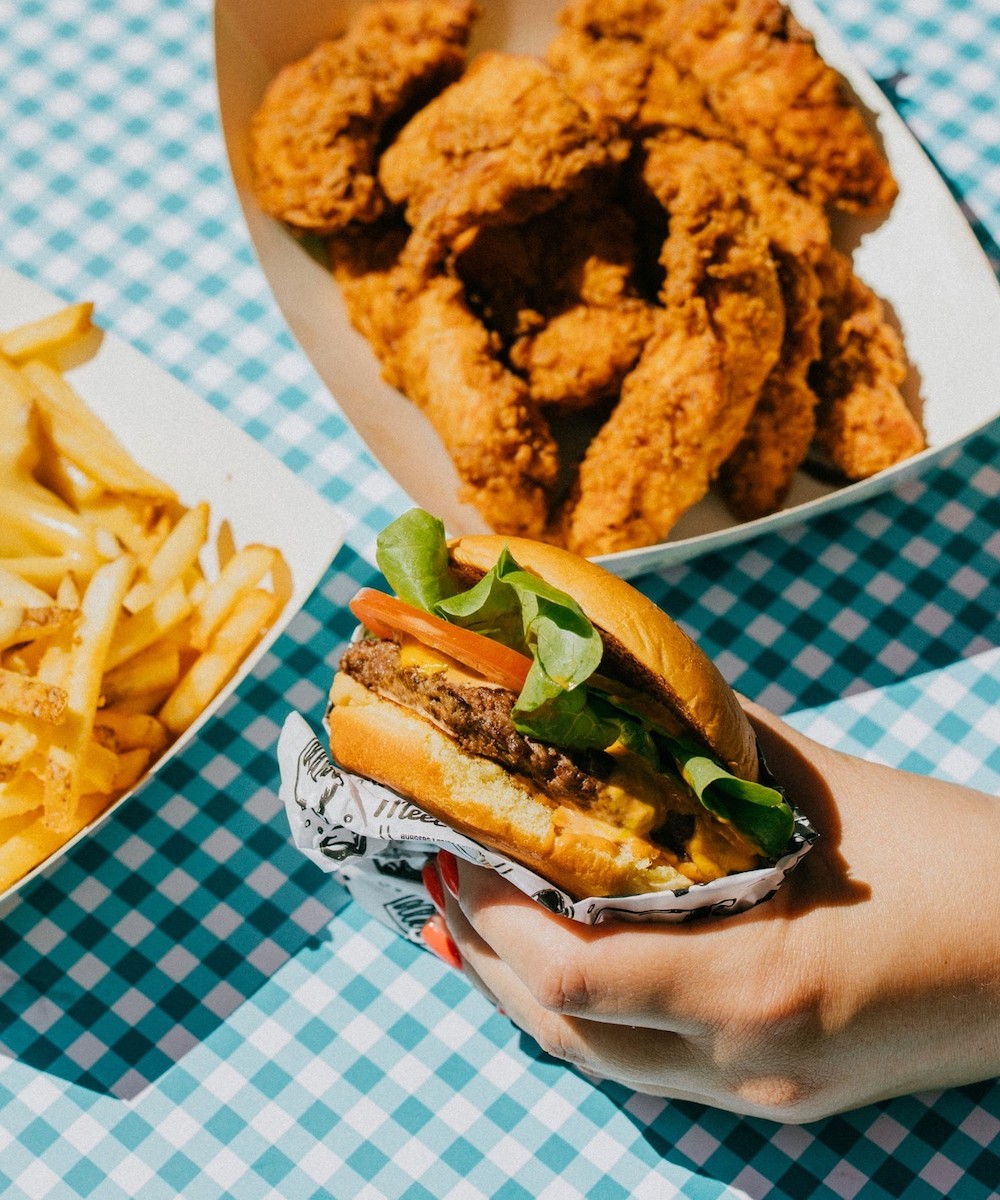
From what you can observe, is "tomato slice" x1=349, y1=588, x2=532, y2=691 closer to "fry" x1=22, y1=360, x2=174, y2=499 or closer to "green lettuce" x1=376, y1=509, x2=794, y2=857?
"green lettuce" x1=376, y1=509, x2=794, y2=857

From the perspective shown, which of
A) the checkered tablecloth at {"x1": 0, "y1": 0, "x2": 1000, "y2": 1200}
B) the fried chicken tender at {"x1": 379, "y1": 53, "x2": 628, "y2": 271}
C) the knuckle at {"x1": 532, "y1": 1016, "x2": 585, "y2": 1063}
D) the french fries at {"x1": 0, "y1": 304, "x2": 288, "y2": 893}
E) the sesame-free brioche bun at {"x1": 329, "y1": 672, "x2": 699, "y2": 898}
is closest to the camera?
the sesame-free brioche bun at {"x1": 329, "y1": 672, "x2": 699, "y2": 898}

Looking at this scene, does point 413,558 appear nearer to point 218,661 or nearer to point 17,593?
point 218,661

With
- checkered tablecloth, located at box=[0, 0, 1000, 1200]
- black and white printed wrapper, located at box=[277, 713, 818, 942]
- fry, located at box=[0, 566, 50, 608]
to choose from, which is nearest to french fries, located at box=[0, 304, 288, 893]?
fry, located at box=[0, 566, 50, 608]

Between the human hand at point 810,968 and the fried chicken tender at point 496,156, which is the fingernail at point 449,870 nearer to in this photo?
the human hand at point 810,968

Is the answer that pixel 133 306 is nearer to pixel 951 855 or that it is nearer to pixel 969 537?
pixel 969 537

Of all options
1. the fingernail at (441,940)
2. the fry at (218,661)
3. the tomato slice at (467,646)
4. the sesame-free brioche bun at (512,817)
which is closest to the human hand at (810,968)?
the sesame-free brioche bun at (512,817)

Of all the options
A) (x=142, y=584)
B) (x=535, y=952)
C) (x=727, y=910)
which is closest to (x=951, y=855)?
(x=727, y=910)

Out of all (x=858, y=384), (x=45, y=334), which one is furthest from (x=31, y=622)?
(x=858, y=384)
